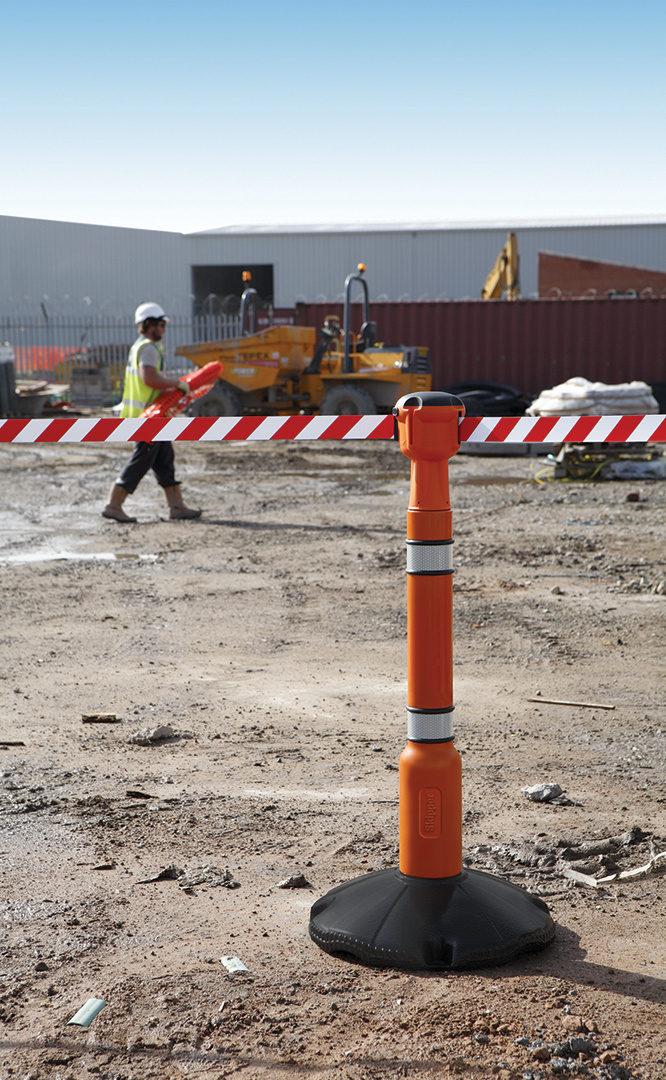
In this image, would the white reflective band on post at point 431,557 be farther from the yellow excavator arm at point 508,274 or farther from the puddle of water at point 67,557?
the yellow excavator arm at point 508,274

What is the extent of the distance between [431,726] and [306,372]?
1658cm

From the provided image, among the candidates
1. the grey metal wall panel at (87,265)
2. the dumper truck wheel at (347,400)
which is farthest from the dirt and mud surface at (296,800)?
the grey metal wall panel at (87,265)

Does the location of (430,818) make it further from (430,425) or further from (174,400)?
(174,400)

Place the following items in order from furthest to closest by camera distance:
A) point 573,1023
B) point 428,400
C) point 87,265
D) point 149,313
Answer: point 87,265
point 149,313
point 428,400
point 573,1023

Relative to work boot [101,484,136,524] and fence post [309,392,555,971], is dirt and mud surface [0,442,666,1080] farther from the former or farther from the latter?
work boot [101,484,136,524]

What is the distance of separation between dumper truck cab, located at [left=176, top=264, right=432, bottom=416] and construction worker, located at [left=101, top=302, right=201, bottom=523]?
26.8ft

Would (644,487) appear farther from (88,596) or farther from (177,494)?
(88,596)

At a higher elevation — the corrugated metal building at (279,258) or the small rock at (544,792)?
the corrugated metal building at (279,258)

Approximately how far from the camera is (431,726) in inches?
105

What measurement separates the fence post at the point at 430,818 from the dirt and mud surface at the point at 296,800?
0.22 ft

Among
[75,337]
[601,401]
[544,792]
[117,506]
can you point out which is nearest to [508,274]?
[601,401]

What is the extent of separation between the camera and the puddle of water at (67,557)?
827 centimetres

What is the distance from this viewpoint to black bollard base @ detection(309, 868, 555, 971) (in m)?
2.60

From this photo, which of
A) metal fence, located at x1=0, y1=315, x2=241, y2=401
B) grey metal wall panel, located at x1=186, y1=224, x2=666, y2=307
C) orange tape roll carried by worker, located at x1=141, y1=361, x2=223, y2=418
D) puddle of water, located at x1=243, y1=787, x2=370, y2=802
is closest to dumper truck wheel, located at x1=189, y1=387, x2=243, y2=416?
orange tape roll carried by worker, located at x1=141, y1=361, x2=223, y2=418
